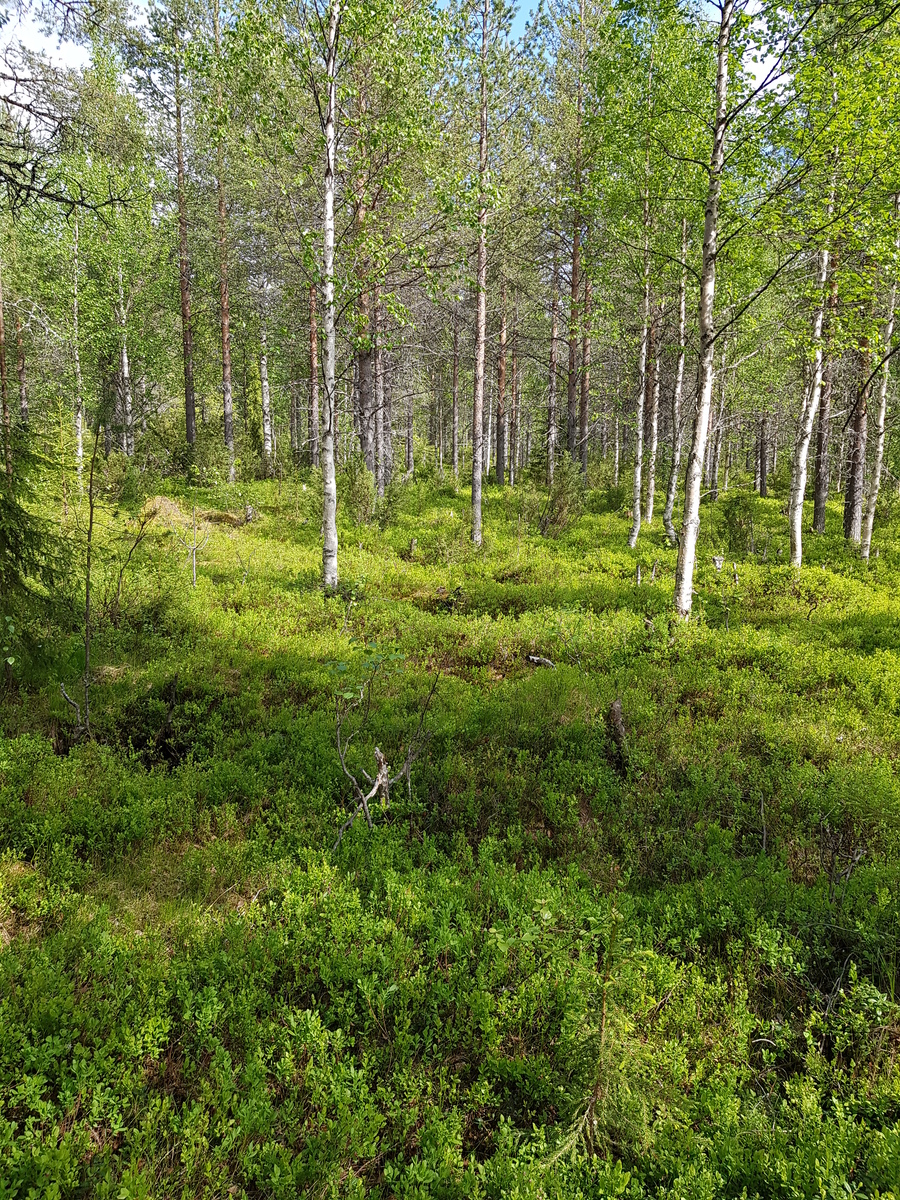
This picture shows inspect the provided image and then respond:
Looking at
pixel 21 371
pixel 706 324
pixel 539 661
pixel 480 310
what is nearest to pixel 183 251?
pixel 21 371

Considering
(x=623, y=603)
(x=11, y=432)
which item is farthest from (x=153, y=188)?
(x=623, y=603)

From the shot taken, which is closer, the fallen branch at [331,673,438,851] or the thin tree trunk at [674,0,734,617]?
the fallen branch at [331,673,438,851]

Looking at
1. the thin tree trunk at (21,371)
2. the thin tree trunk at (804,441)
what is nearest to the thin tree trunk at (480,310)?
the thin tree trunk at (804,441)

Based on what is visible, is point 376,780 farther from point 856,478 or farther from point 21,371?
point 21,371

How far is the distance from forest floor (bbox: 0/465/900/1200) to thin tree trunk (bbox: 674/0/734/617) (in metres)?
1.42

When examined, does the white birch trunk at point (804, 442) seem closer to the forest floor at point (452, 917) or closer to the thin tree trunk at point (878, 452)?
the thin tree trunk at point (878, 452)

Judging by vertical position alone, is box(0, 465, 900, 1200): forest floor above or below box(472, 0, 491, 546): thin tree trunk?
below

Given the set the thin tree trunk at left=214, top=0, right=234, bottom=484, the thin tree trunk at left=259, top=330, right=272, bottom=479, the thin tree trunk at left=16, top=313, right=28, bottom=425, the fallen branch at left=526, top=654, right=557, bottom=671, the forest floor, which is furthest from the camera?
the thin tree trunk at left=16, top=313, right=28, bottom=425

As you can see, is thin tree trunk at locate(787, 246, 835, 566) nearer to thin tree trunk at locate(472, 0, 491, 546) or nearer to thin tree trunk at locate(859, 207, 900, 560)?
thin tree trunk at locate(859, 207, 900, 560)

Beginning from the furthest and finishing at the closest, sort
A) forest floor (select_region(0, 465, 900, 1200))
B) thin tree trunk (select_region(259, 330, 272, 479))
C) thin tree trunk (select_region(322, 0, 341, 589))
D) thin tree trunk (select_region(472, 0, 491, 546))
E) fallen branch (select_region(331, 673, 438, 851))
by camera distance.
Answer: thin tree trunk (select_region(259, 330, 272, 479))
thin tree trunk (select_region(472, 0, 491, 546))
thin tree trunk (select_region(322, 0, 341, 589))
fallen branch (select_region(331, 673, 438, 851))
forest floor (select_region(0, 465, 900, 1200))

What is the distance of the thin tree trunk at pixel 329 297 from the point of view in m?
10.2

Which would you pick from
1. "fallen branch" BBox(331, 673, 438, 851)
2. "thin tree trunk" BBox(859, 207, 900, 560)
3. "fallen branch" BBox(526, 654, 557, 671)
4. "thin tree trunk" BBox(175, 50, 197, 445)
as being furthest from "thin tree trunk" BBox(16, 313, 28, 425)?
"thin tree trunk" BBox(859, 207, 900, 560)

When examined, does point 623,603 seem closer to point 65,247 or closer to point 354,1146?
point 354,1146

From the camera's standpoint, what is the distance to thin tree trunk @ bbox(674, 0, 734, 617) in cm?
873
